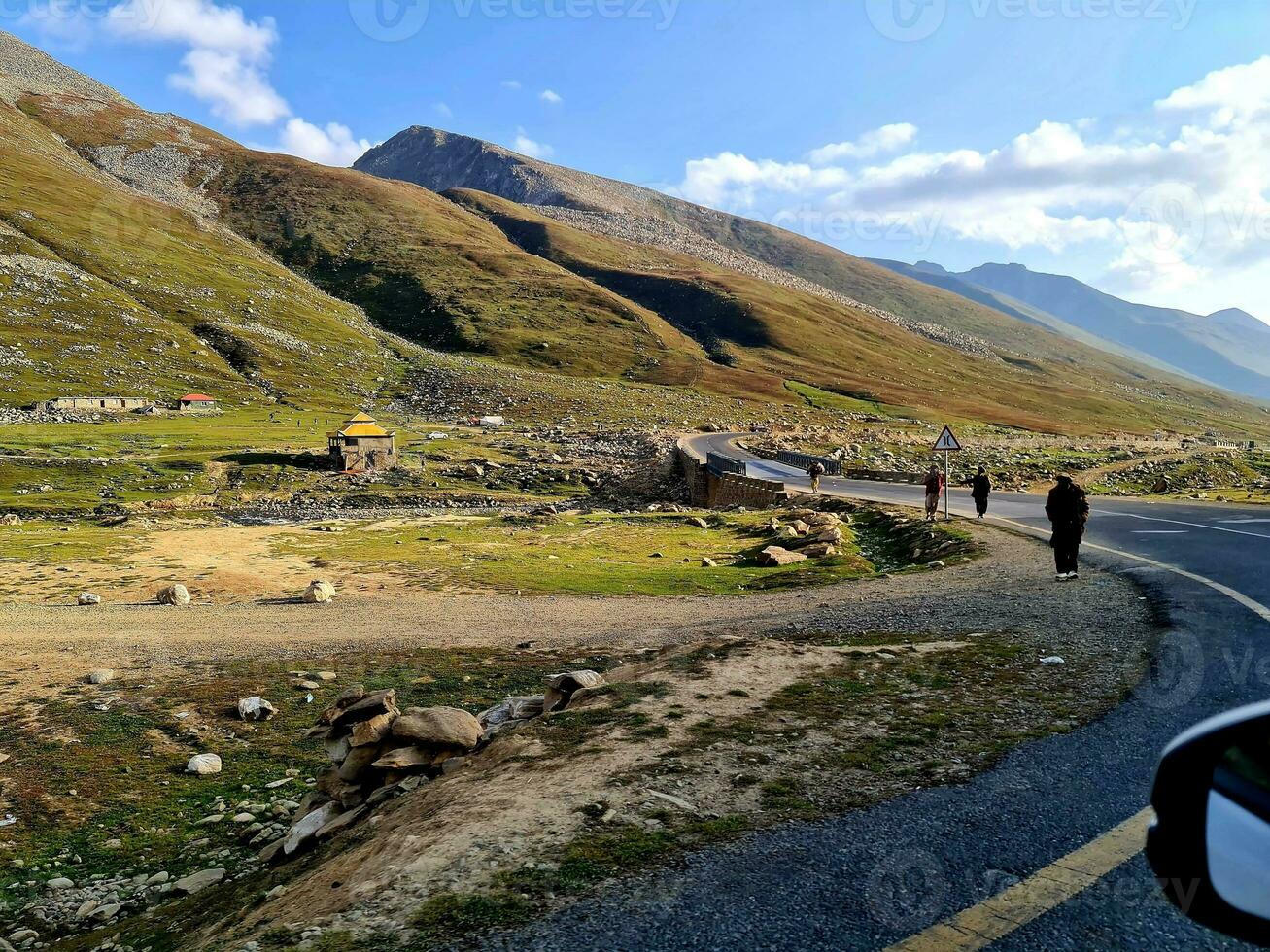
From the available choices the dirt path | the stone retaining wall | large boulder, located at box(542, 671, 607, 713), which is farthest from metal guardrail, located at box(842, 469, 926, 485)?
large boulder, located at box(542, 671, 607, 713)

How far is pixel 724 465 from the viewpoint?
48.1 metres

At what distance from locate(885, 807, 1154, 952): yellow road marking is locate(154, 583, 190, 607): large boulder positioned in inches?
893

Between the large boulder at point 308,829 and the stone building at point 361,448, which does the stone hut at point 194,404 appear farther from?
the large boulder at point 308,829

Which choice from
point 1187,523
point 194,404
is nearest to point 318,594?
point 1187,523

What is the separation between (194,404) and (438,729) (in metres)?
96.9

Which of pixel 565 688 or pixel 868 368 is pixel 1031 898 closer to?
pixel 565 688

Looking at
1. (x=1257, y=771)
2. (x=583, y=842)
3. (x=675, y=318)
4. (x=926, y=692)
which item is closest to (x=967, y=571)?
(x=926, y=692)

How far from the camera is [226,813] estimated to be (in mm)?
9727

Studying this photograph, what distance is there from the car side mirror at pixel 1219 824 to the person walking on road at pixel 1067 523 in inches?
613

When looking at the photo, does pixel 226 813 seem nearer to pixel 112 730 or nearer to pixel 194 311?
pixel 112 730

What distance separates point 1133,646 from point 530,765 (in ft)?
27.5

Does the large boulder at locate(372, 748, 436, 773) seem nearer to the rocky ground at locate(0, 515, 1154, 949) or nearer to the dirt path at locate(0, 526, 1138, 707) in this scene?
the rocky ground at locate(0, 515, 1154, 949)

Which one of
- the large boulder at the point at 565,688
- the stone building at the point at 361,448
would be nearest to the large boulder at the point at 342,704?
the large boulder at the point at 565,688

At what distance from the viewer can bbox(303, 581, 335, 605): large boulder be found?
2133 centimetres
